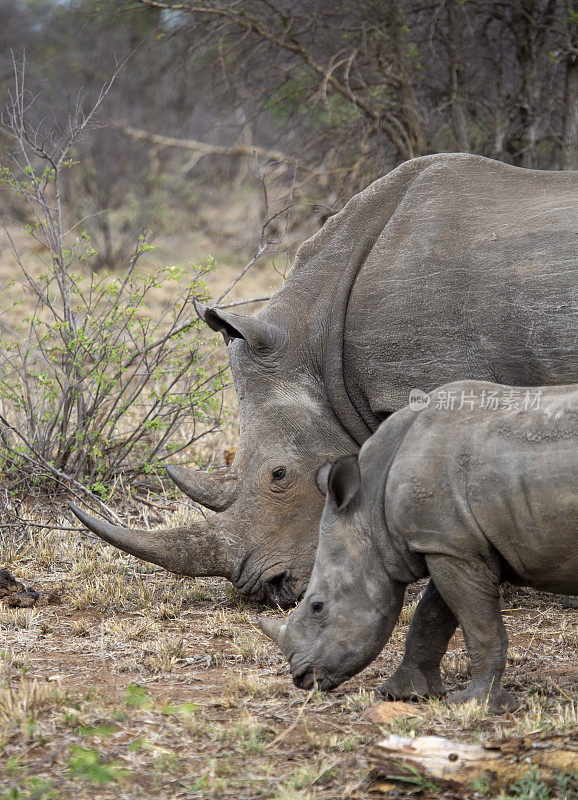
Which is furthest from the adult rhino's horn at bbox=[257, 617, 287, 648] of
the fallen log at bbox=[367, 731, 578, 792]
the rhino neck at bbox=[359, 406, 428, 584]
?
the fallen log at bbox=[367, 731, 578, 792]

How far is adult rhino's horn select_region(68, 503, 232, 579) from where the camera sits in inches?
234

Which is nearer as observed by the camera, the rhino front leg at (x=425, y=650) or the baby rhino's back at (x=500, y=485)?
the baby rhino's back at (x=500, y=485)

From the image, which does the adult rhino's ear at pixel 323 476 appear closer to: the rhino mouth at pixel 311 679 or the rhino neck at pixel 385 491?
the rhino neck at pixel 385 491

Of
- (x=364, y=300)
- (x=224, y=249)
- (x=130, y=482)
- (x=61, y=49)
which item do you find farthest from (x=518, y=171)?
(x=61, y=49)

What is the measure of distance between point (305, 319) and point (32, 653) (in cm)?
240

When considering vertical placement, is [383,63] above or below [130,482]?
above

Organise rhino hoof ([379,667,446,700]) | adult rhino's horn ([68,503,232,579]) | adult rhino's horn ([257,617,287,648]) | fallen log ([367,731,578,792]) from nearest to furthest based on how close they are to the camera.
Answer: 1. fallen log ([367,731,578,792])
2. adult rhino's horn ([257,617,287,648])
3. rhino hoof ([379,667,446,700])
4. adult rhino's horn ([68,503,232,579])

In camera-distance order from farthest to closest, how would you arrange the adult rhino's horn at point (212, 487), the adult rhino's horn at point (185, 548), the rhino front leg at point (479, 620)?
the adult rhino's horn at point (212, 487)
the adult rhino's horn at point (185, 548)
the rhino front leg at point (479, 620)

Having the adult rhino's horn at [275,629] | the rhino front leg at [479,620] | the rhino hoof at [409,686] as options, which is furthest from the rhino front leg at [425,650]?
the adult rhino's horn at [275,629]

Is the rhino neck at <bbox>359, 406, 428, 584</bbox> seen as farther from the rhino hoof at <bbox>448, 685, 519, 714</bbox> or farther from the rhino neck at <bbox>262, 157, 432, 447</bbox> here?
the rhino neck at <bbox>262, 157, 432, 447</bbox>

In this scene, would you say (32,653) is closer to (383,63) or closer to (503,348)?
(503,348)

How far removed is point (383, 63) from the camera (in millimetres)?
11992

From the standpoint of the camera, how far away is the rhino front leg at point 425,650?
484 cm

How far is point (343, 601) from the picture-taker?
4617 mm
